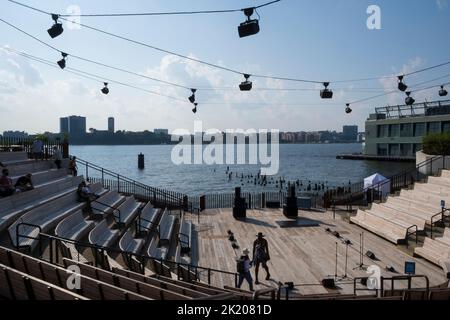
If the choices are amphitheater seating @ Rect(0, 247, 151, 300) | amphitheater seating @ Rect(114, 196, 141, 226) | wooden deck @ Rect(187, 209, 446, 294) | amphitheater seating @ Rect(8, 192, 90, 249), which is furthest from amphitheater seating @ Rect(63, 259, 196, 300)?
amphitheater seating @ Rect(114, 196, 141, 226)

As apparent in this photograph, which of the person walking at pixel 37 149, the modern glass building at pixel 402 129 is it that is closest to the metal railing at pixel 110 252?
the person walking at pixel 37 149

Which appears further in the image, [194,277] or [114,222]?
Result: [114,222]

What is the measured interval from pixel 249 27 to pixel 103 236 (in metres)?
8.39

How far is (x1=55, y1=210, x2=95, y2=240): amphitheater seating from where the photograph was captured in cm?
1245

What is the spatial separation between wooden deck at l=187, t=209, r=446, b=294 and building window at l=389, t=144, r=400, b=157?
84601 millimetres

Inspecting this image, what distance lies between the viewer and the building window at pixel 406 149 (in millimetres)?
96062

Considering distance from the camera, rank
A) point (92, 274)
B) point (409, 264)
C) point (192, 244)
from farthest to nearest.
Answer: point (192, 244), point (409, 264), point (92, 274)

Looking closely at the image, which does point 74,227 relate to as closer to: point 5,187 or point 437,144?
point 5,187

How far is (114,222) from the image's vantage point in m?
16.8

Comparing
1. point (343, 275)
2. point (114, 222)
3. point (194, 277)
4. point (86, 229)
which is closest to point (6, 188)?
point (86, 229)

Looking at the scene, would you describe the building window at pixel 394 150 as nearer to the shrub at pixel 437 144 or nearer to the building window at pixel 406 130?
the building window at pixel 406 130
